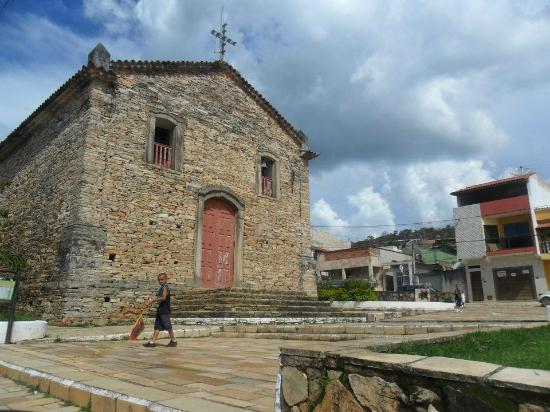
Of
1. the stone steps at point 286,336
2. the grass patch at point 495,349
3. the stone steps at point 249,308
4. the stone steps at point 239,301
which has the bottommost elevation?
the stone steps at point 286,336

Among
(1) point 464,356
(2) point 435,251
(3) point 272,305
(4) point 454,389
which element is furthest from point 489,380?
(2) point 435,251

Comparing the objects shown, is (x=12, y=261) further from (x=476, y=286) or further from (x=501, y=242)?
(x=501, y=242)

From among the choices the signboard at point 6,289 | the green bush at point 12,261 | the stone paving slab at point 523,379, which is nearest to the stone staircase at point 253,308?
the signboard at point 6,289

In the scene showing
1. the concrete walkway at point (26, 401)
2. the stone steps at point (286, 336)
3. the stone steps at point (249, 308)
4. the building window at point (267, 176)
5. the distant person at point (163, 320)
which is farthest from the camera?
the building window at point (267, 176)

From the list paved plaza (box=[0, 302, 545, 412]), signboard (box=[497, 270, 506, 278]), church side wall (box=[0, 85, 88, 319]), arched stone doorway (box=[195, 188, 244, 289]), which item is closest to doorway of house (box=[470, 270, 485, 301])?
signboard (box=[497, 270, 506, 278])

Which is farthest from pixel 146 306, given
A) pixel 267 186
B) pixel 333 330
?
pixel 267 186

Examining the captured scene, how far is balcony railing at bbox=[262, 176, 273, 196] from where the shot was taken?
55.0 ft

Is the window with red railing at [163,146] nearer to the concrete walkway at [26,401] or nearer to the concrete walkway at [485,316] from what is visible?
the concrete walkway at [485,316]

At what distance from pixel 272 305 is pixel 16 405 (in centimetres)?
873

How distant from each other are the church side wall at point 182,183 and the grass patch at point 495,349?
9.81m

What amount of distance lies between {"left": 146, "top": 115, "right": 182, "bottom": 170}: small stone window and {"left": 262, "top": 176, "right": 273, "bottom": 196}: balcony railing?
3.95 meters

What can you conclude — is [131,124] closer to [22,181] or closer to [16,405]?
[22,181]

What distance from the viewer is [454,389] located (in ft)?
6.48

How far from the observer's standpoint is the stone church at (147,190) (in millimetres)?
11508
